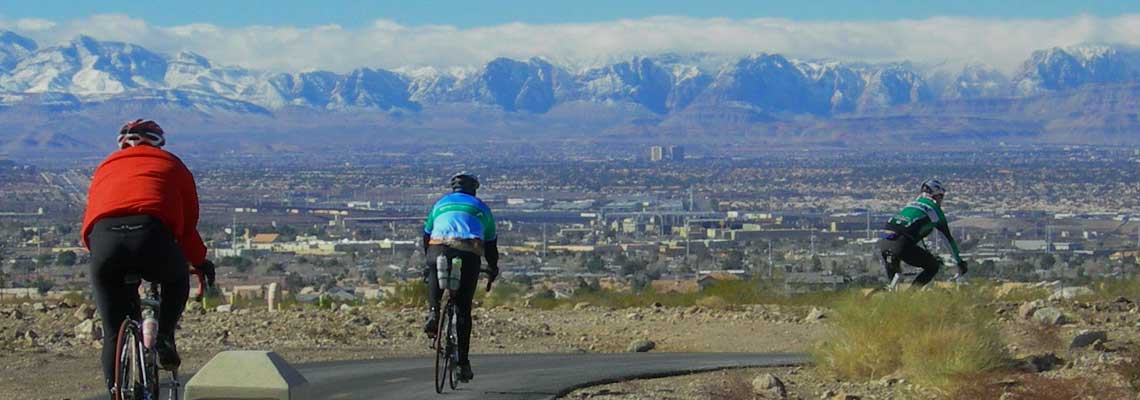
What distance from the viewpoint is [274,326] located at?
20.2 meters

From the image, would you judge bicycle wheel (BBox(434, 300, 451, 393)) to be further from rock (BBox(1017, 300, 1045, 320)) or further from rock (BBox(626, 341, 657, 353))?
rock (BBox(1017, 300, 1045, 320))

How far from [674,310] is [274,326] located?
6191mm

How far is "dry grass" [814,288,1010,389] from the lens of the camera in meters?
14.7

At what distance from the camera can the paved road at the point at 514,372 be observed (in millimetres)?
13672

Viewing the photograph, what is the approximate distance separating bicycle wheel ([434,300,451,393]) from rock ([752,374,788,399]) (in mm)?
2404

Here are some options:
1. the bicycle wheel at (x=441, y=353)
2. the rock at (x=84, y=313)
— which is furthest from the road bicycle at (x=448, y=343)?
the rock at (x=84, y=313)

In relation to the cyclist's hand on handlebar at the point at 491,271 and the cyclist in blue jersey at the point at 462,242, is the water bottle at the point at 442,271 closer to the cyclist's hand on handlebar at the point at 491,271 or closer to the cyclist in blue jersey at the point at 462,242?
the cyclist in blue jersey at the point at 462,242

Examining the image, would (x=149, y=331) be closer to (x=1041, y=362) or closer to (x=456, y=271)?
(x=456, y=271)

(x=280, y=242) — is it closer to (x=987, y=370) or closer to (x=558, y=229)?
(x=558, y=229)

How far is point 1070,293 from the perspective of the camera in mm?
26094

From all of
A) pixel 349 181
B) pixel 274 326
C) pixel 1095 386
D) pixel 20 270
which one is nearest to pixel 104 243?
pixel 1095 386

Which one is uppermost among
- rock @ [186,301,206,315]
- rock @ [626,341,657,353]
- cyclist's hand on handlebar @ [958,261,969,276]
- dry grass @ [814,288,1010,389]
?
cyclist's hand on handlebar @ [958,261,969,276]

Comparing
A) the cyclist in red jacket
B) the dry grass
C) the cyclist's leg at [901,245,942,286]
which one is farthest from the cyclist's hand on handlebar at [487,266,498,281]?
the cyclist's leg at [901,245,942,286]

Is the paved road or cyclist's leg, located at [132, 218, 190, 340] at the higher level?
cyclist's leg, located at [132, 218, 190, 340]
